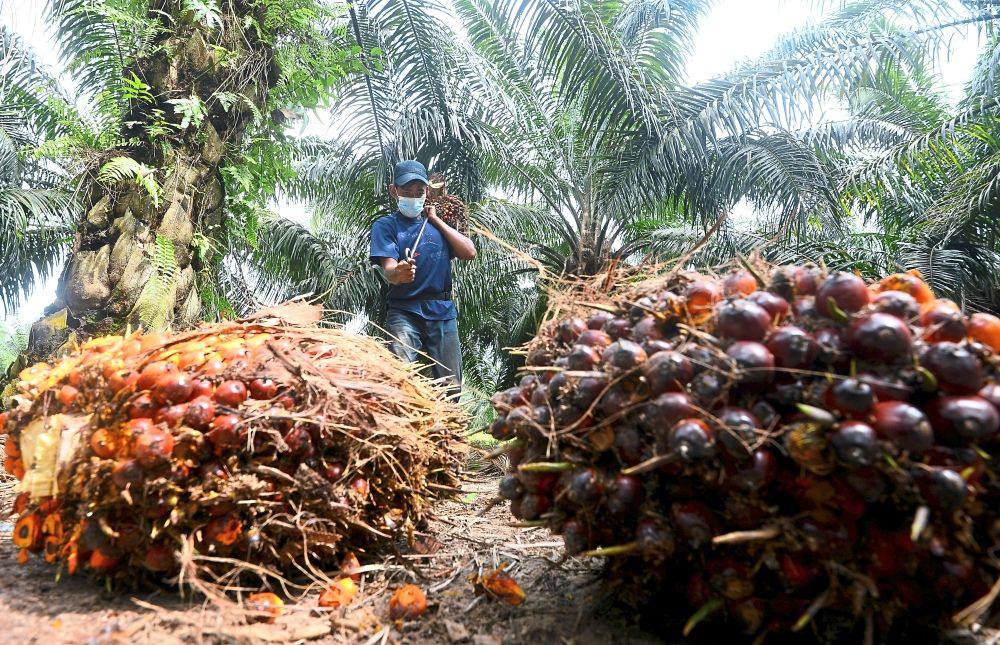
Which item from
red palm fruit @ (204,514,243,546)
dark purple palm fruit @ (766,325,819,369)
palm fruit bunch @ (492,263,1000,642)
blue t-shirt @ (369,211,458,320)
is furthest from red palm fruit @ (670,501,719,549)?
blue t-shirt @ (369,211,458,320)

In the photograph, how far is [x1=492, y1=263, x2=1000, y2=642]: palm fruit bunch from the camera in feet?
3.61

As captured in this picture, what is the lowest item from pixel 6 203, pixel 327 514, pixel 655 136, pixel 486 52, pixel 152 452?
pixel 327 514

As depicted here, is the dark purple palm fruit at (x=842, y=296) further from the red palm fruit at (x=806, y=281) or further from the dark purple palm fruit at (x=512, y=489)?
the dark purple palm fruit at (x=512, y=489)

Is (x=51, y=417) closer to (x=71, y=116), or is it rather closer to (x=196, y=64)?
(x=196, y=64)

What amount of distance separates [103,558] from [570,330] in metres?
1.35

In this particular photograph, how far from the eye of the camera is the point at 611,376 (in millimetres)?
1369

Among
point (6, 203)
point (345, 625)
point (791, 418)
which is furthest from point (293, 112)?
point (6, 203)

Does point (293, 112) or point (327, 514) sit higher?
point (293, 112)

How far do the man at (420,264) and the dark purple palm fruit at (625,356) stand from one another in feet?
8.84

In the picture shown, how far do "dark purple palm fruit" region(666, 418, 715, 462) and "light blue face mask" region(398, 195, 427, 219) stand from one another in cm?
338

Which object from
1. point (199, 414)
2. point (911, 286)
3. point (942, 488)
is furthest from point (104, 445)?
point (911, 286)

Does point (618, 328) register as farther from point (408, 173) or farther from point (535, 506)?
point (408, 173)

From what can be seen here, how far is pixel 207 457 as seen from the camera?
168 cm

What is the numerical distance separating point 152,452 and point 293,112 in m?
3.56
